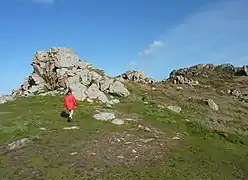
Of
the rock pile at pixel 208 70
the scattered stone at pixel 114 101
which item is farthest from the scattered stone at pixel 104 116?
the rock pile at pixel 208 70

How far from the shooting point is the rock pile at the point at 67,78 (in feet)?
156

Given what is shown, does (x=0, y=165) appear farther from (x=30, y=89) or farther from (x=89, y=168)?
(x=30, y=89)

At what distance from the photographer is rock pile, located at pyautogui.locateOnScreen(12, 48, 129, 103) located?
47.5m

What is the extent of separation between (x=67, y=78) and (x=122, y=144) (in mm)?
24050

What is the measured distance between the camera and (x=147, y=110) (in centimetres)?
4212

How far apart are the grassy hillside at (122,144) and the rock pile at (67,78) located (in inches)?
132

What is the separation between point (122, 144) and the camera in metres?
28.8

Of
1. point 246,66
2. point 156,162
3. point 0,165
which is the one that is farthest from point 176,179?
point 246,66

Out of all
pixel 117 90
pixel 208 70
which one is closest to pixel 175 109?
pixel 117 90

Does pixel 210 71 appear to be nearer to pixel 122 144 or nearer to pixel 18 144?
pixel 122 144

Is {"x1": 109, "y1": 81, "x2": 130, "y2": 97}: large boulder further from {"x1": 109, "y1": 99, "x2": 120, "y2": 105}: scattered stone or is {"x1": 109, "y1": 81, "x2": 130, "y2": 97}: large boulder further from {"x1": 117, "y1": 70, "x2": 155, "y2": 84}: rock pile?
{"x1": 117, "y1": 70, "x2": 155, "y2": 84}: rock pile

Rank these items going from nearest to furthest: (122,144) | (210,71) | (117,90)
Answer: (122,144) < (117,90) < (210,71)

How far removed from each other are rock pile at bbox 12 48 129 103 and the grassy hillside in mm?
3360

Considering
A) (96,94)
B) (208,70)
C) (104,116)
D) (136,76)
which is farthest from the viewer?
(208,70)
